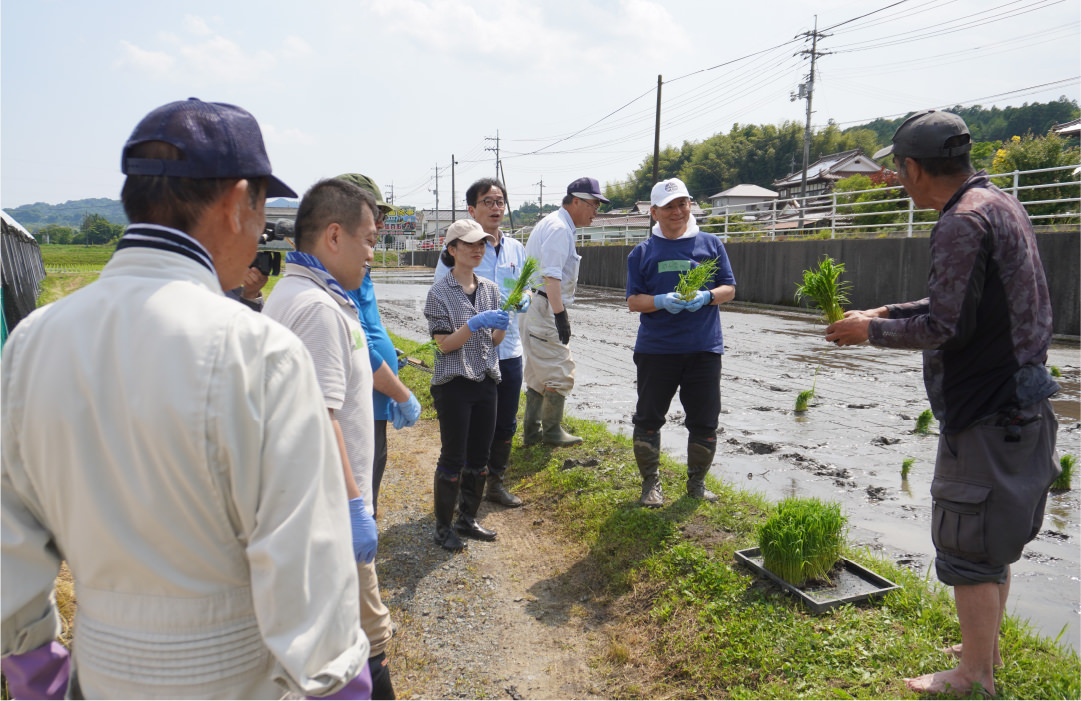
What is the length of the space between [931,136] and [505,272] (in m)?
3.46

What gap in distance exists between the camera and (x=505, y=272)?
5797 mm

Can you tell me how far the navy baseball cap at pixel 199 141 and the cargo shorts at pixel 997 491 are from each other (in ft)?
9.15

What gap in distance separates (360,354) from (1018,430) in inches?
99.4

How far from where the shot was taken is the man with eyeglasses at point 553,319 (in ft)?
21.0

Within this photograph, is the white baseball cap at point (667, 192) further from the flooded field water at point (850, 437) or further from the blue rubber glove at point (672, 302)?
the flooded field water at point (850, 437)

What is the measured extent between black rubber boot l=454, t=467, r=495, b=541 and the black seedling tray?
1911 millimetres

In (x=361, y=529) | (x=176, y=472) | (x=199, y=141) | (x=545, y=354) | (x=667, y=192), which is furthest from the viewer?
(x=545, y=354)

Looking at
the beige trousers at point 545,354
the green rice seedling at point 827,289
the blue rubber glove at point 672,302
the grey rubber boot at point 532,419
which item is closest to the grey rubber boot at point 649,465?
the blue rubber glove at point 672,302

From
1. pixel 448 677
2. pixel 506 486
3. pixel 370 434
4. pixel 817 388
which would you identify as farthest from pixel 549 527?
pixel 817 388

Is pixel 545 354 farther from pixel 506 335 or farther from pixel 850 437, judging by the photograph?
pixel 850 437

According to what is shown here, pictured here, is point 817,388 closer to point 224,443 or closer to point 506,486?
point 506,486

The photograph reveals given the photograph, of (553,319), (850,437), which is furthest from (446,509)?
(850,437)

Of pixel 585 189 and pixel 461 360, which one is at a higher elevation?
pixel 585 189

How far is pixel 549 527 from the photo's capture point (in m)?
5.35
